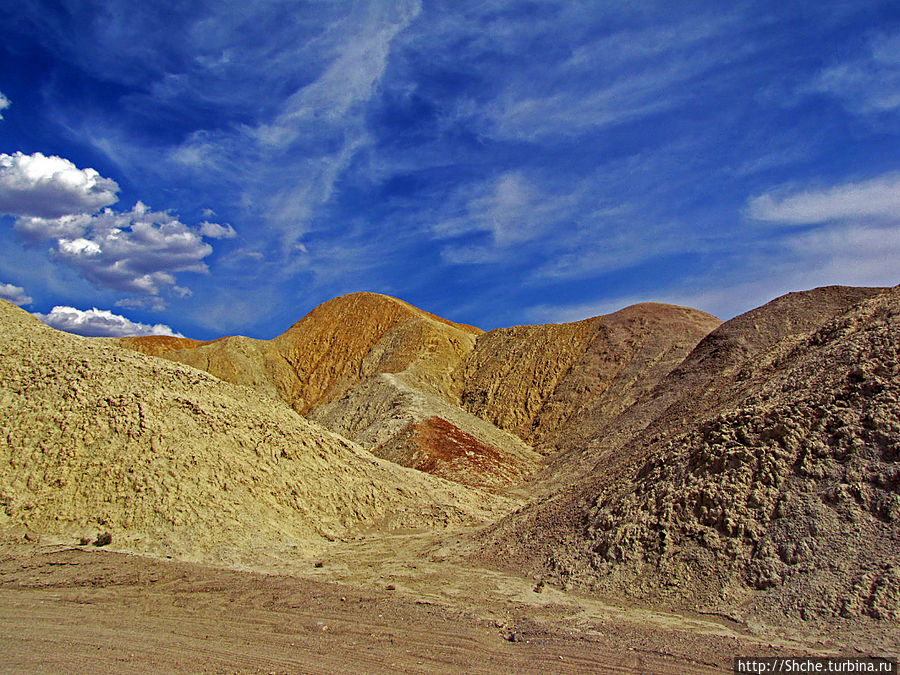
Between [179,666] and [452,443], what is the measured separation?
21413mm

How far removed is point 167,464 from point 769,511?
12.3m

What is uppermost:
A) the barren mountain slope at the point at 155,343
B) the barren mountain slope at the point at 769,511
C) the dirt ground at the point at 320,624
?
the barren mountain slope at the point at 155,343

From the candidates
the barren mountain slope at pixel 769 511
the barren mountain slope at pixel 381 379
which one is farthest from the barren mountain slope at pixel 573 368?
the barren mountain slope at pixel 769 511

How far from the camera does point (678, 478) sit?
10492 mm

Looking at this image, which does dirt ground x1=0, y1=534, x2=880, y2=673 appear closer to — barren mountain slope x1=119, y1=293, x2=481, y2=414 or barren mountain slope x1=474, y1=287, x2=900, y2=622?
barren mountain slope x1=474, y1=287, x2=900, y2=622

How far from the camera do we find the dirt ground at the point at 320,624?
6793mm

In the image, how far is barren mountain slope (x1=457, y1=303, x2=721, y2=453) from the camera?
33719 mm

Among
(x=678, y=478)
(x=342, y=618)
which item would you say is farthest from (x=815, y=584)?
(x=342, y=618)

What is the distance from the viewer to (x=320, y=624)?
321 inches

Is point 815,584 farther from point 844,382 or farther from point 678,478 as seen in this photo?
point 844,382

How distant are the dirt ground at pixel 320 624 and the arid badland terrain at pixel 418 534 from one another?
5 cm

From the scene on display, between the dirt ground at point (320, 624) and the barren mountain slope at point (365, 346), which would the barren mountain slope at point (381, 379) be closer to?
the barren mountain slope at point (365, 346)

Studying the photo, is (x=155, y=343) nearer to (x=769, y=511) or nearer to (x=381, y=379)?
(x=381, y=379)

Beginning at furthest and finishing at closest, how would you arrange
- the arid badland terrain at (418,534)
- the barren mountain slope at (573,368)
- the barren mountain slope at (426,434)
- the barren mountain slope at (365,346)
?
1. the barren mountain slope at (365,346)
2. the barren mountain slope at (573,368)
3. the barren mountain slope at (426,434)
4. the arid badland terrain at (418,534)
